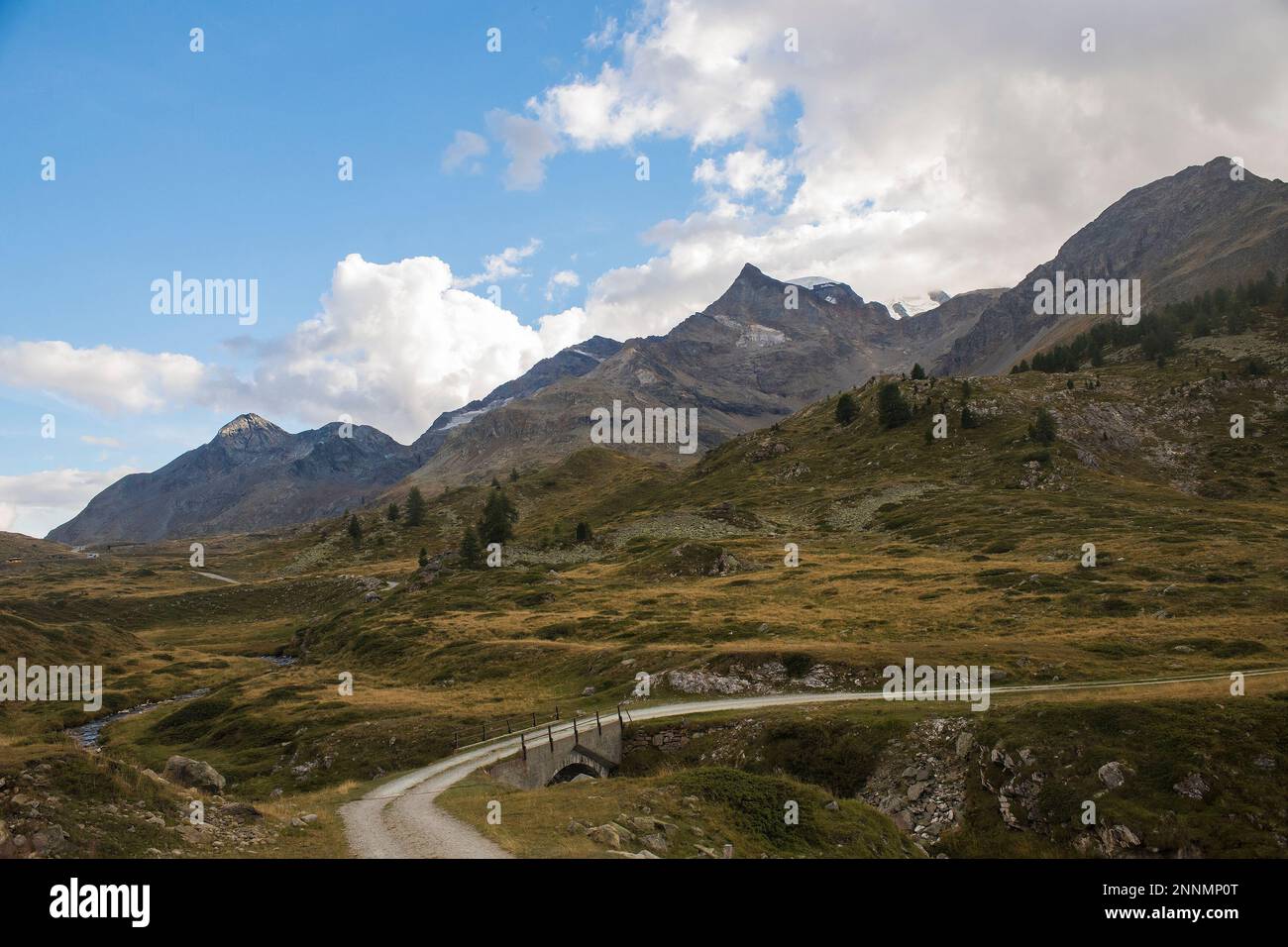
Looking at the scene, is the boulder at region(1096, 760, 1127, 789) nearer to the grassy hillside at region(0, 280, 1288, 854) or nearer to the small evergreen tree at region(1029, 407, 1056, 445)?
the grassy hillside at region(0, 280, 1288, 854)

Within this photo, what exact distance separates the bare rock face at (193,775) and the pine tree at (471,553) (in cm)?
9778

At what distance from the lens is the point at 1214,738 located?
29.4 metres

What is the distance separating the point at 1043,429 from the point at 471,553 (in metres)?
120

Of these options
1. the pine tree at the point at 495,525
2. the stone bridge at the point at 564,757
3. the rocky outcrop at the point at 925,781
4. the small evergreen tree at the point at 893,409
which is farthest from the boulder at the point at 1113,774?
the small evergreen tree at the point at 893,409

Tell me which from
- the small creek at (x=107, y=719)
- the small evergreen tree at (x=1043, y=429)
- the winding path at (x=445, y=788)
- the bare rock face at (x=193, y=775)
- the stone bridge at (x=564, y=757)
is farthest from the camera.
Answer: the small evergreen tree at (x=1043, y=429)

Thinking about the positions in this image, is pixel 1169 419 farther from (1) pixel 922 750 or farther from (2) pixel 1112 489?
(1) pixel 922 750

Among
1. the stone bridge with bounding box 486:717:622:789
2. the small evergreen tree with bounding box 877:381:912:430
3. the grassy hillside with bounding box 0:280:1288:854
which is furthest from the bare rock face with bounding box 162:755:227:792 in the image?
the small evergreen tree with bounding box 877:381:912:430

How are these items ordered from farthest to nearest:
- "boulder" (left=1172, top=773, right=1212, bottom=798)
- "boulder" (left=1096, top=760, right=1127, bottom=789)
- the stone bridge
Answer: the stone bridge < "boulder" (left=1096, top=760, right=1127, bottom=789) < "boulder" (left=1172, top=773, right=1212, bottom=798)

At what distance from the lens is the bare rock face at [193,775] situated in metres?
31.6

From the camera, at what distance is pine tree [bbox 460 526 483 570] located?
131000 mm

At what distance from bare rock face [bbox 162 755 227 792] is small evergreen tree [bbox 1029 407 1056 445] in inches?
6134

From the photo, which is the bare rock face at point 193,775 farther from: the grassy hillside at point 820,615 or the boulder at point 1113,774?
the boulder at point 1113,774

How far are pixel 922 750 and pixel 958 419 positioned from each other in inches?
6089
